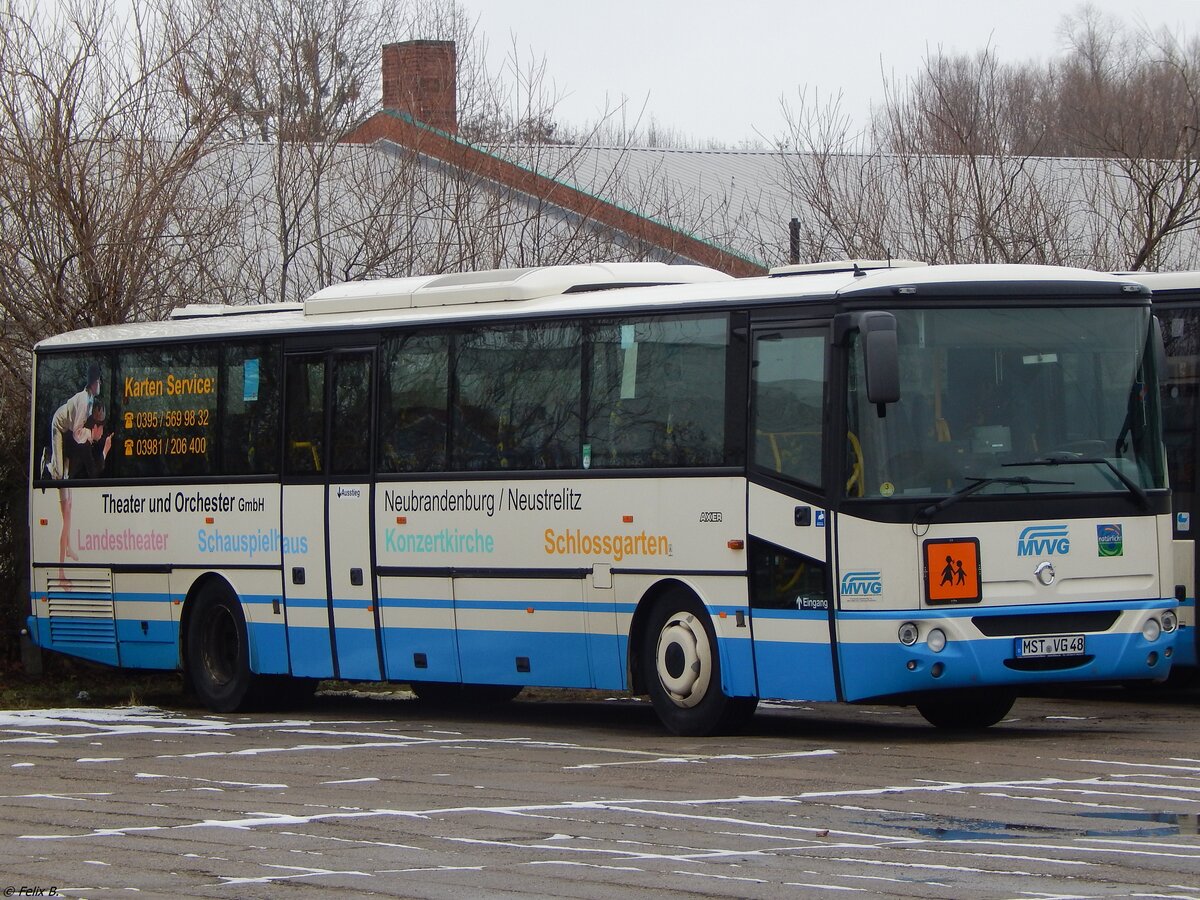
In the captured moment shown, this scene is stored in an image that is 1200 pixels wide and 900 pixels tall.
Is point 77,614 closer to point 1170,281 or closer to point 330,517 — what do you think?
point 330,517

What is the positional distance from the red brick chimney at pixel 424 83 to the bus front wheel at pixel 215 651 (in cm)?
1139

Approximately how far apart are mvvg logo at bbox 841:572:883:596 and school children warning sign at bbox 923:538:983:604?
304 millimetres

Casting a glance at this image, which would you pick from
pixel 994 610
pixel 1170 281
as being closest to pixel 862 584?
pixel 994 610

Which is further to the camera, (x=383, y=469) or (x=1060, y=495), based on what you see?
(x=383, y=469)

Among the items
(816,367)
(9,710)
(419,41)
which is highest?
(419,41)

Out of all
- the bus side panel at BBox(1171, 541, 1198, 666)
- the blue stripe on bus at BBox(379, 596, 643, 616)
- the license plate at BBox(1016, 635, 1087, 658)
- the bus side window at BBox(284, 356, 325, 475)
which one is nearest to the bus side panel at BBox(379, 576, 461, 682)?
the blue stripe on bus at BBox(379, 596, 643, 616)

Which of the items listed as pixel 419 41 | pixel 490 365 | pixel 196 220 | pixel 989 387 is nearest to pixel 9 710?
pixel 490 365

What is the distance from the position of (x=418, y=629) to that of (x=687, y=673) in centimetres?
279

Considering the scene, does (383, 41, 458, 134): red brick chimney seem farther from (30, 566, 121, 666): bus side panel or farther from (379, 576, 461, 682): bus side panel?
(379, 576, 461, 682): bus side panel

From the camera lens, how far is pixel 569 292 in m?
16.2

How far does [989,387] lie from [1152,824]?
14.3ft

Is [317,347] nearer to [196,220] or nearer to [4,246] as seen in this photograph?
[4,246]

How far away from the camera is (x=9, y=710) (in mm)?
18469

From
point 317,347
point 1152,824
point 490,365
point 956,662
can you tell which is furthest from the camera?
point 317,347
